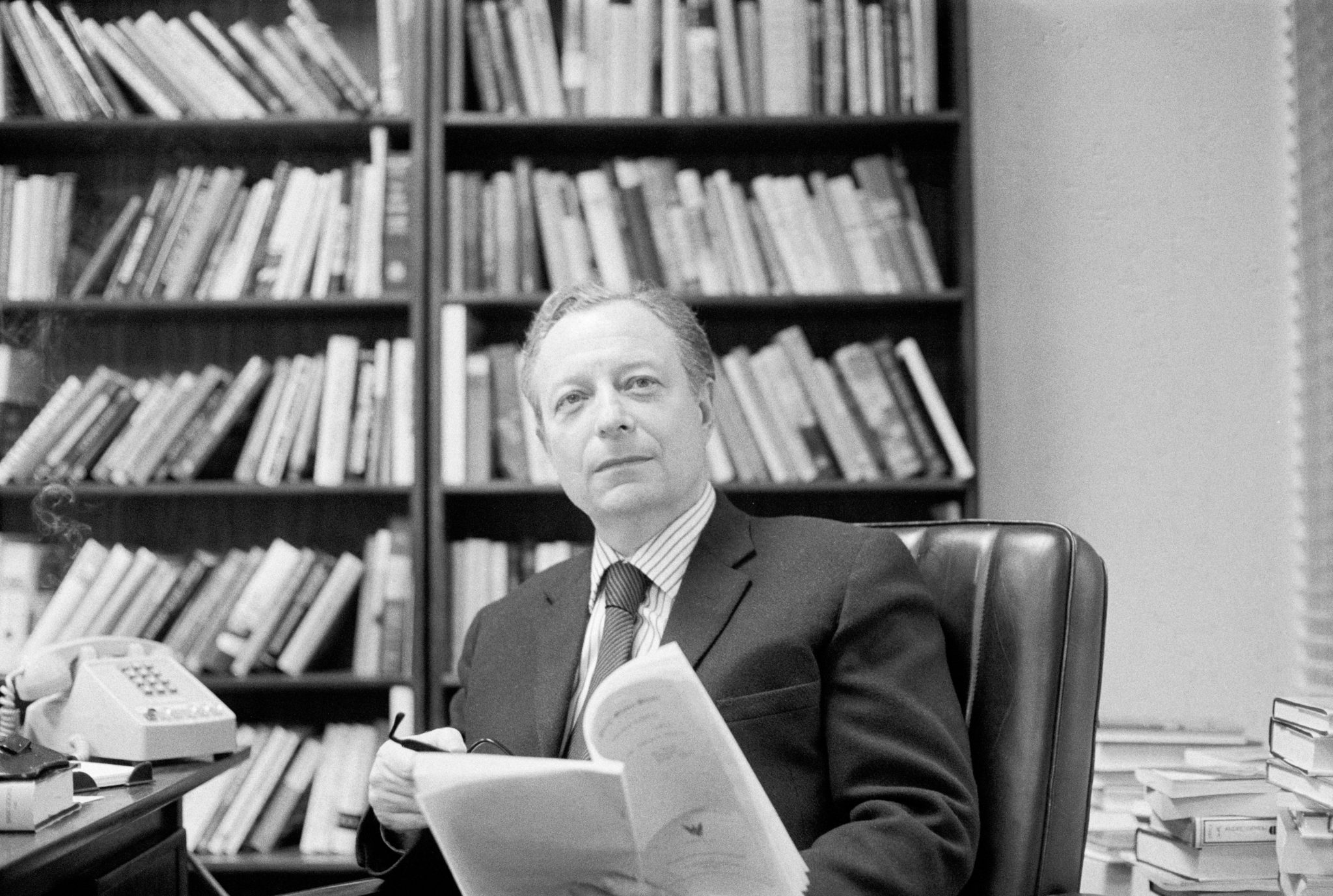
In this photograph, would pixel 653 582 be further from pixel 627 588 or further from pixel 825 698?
pixel 825 698

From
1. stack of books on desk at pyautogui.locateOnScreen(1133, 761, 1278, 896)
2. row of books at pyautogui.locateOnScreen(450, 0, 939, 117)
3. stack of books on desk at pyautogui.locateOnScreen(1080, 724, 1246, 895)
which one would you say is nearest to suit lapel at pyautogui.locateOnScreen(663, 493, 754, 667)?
stack of books on desk at pyautogui.locateOnScreen(1133, 761, 1278, 896)

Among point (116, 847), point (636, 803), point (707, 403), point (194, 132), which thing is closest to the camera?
point (636, 803)

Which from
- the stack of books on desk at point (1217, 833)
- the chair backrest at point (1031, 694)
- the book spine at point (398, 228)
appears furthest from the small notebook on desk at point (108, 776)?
the book spine at point (398, 228)

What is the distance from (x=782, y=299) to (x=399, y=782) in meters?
1.51

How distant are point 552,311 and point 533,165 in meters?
1.21

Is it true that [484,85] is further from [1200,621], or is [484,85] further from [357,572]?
[1200,621]

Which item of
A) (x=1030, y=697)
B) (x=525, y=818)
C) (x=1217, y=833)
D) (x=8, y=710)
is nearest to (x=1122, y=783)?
(x=1217, y=833)

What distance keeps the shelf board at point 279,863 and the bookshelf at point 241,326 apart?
0.05m

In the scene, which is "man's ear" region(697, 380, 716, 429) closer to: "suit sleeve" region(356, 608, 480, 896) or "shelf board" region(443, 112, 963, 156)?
"suit sleeve" region(356, 608, 480, 896)

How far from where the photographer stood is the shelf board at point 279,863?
8.21 feet

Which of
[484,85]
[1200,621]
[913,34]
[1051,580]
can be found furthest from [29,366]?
[1200,621]

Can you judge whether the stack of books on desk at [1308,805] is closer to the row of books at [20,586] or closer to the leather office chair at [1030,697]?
the leather office chair at [1030,697]

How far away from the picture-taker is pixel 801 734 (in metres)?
1.42

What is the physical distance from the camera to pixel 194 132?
2.73 meters
